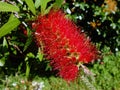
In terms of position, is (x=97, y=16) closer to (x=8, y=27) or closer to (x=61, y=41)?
(x=8, y=27)

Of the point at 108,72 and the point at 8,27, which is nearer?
the point at 8,27

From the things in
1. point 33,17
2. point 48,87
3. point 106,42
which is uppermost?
point 33,17

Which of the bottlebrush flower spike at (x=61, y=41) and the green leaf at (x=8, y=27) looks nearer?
the bottlebrush flower spike at (x=61, y=41)

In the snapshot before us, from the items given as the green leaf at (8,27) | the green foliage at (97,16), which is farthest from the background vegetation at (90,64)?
the green leaf at (8,27)

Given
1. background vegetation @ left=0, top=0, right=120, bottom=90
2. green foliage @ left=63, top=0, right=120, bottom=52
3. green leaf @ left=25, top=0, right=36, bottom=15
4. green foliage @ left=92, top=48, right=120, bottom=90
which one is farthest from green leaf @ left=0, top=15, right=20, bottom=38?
green foliage @ left=92, top=48, right=120, bottom=90

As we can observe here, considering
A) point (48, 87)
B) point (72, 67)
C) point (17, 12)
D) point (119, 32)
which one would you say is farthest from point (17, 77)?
point (72, 67)

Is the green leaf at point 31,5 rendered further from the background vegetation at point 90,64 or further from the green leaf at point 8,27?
the background vegetation at point 90,64

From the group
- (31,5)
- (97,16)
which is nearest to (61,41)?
(31,5)

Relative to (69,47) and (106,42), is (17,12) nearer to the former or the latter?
(69,47)
